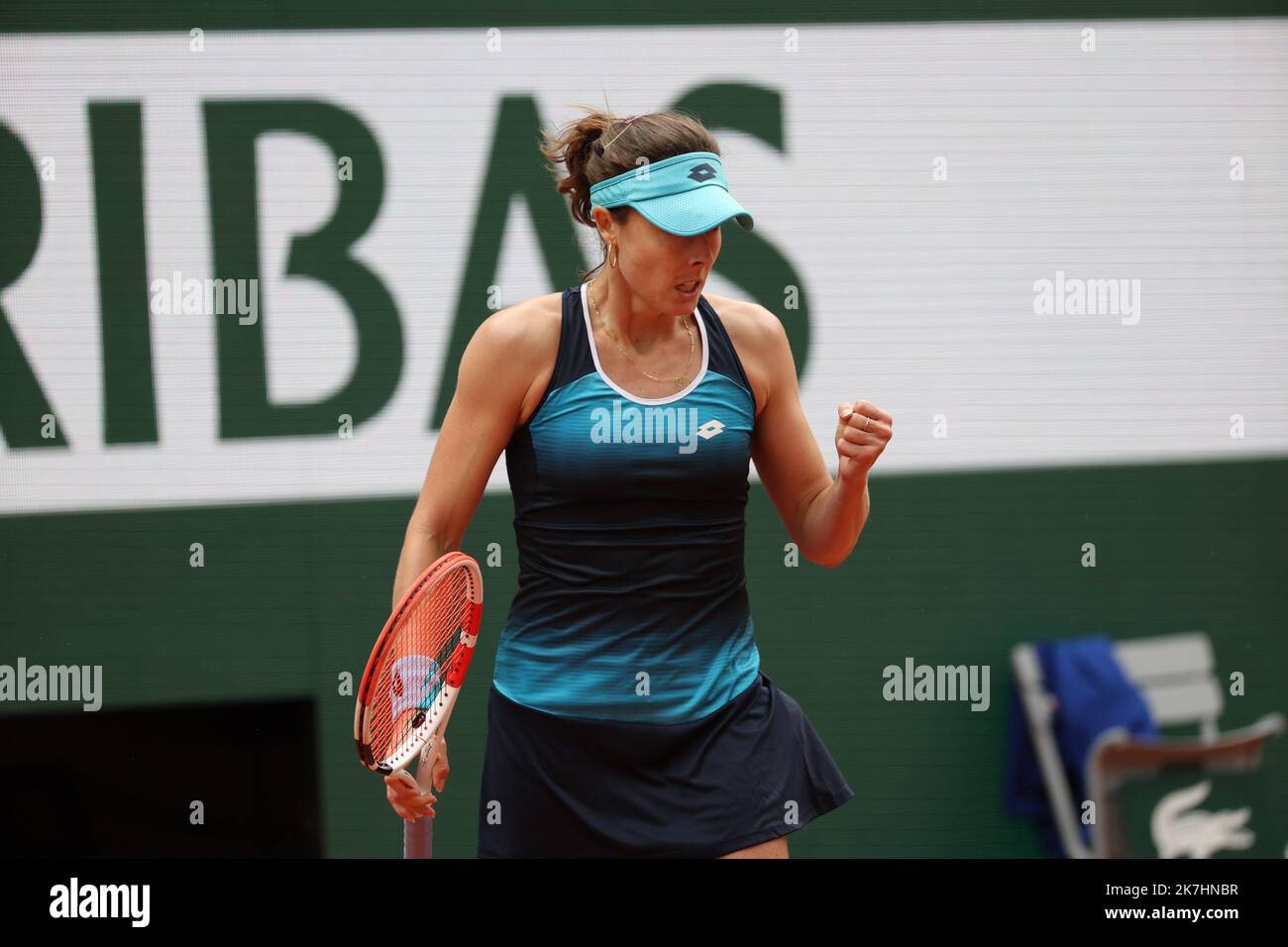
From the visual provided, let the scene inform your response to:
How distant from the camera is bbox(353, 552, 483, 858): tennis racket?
2.66 meters

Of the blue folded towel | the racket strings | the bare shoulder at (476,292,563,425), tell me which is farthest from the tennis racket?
the blue folded towel

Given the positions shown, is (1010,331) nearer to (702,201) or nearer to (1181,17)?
(1181,17)

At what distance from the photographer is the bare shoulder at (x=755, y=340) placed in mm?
2881

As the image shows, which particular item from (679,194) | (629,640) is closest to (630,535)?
(629,640)

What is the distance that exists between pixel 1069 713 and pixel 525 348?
10.5 feet

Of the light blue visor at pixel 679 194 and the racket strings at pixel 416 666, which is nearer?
the light blue visor at pixel 679 194

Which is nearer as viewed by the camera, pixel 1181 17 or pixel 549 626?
pixel 549 626

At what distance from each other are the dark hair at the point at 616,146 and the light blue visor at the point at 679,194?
0.08 ft

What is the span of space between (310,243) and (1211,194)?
11.6 ft

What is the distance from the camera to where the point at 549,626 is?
277 centimetres

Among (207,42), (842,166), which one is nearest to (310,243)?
(207,42)

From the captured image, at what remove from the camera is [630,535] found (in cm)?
273

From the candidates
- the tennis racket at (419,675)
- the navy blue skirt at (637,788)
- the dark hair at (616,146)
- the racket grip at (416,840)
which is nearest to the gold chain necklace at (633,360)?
the dark hair at (616,146)

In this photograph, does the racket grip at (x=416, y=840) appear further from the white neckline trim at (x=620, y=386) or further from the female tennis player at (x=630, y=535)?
the white neckline trim at (x=620, y=386)
